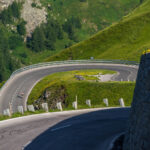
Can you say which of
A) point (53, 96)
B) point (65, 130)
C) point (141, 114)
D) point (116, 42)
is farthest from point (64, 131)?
point (116, 42)

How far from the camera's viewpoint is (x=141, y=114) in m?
12.4

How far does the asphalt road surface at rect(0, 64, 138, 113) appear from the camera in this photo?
54906mm

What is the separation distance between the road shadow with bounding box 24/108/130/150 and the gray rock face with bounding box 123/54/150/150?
12.2ft

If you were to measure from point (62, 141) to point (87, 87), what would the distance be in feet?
104

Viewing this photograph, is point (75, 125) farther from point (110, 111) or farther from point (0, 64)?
point (0, 64)

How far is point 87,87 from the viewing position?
4925 cm

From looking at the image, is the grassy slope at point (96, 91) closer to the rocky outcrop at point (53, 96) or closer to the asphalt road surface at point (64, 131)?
the rocky outcrop at point (53, 96)

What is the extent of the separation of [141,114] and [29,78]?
5705 centimetres

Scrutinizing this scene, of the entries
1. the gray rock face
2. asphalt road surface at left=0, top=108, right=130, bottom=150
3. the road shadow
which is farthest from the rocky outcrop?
the gray rock face

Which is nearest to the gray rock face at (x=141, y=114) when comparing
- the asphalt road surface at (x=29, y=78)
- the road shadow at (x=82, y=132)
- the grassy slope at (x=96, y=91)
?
the road shadow at (x=82, y=132)

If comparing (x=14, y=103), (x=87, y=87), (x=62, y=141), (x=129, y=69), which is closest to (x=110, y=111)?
(x=62, y=141)

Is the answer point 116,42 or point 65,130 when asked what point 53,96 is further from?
point 116,42

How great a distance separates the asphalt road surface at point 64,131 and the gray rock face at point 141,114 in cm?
325

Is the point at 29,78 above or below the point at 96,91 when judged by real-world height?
above
